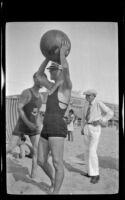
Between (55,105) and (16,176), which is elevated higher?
(55,105)

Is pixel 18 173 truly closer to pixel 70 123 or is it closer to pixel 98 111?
pixel 70 123

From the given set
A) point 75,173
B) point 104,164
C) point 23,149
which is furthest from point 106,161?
point 23,149

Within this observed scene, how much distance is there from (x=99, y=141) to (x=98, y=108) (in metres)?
0.16

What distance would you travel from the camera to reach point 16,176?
1110 millimetres

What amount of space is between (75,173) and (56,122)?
0.26 meters

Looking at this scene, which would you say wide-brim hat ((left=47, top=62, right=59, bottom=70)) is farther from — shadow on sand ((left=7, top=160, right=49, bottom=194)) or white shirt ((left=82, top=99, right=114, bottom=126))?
shadow on sand ((left=7, top=160, right=49, bottom=194))

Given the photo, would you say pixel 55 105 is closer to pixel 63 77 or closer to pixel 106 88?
pixel 63 77

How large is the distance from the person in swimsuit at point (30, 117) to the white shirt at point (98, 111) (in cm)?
22

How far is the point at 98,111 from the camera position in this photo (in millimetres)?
1127

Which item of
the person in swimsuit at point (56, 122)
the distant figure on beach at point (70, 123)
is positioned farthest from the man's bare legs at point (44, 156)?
the distant figure on beach at point (70, 123)

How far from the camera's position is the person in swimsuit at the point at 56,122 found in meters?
1.10

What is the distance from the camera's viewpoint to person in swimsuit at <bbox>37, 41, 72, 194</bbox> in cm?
110
